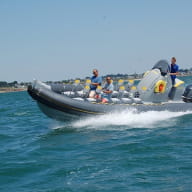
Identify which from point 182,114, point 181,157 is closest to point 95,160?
point 181,157

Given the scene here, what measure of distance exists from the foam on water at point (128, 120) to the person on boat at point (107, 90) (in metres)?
0.61

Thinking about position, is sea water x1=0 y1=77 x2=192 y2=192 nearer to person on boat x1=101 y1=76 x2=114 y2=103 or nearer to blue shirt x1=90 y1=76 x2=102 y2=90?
person on boat x1=101 y1=76 x2=114 y2=103

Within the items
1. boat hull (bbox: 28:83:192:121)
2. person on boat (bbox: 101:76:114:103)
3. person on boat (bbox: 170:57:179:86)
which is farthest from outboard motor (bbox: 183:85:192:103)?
person on boat (bbox: 101:76:114:103)

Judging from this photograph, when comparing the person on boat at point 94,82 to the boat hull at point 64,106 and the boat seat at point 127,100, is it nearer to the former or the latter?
the boat hull at point 64,106

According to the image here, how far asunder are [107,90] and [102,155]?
4.87 metres

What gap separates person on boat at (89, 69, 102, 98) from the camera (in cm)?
1214

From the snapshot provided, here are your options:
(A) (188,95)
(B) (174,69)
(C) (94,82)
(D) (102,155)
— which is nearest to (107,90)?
(C) (94,82)

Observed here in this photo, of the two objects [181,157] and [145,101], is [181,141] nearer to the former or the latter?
[181,157]

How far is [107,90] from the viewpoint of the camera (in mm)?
12266

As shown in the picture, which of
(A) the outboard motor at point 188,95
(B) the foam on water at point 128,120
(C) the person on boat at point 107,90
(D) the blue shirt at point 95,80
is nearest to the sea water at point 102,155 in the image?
(B) the foam on water at point 128,120

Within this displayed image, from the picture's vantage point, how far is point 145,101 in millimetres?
13391

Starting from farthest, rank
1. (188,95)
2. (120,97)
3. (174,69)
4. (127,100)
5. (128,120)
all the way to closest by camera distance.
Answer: (188,95) < (174,69) < (120,97) < (127,100) < (128,120)

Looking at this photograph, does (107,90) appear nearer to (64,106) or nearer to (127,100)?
(127,100)

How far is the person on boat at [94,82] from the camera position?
12.1 meters
